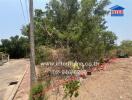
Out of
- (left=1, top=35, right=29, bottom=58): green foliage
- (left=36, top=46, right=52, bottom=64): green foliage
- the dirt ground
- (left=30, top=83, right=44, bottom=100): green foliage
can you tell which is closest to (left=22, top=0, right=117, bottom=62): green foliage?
A: (left=36, top=46, right=52, bottom=64): green foliage

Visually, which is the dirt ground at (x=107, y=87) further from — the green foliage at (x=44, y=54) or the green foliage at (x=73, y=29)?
the green foliage at (x=73, y=29)

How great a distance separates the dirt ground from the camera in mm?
12455

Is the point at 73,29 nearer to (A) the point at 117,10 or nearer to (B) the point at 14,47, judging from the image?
(A) the point at 117,10

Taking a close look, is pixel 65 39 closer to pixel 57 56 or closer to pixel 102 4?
pixel 57 56

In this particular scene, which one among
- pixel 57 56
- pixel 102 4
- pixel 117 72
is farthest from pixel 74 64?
pixel 102 4

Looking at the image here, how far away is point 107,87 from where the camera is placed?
44.7 ft

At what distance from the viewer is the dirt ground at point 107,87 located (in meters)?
12.5

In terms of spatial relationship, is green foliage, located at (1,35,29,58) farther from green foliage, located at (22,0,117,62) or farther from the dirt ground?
the dirt ground

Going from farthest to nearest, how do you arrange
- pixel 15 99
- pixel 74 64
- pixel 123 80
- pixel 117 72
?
pixel 74 64 → pixel 117 72 → pixel 15 99 → pixel 123 80

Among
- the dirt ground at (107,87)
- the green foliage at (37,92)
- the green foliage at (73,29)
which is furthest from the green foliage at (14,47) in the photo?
the green foliage at (37,92)

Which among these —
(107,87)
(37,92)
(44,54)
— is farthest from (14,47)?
(37,92)

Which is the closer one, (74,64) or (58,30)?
(74,64)

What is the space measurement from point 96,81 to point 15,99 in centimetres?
362

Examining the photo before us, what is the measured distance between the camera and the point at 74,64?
59.7ft
